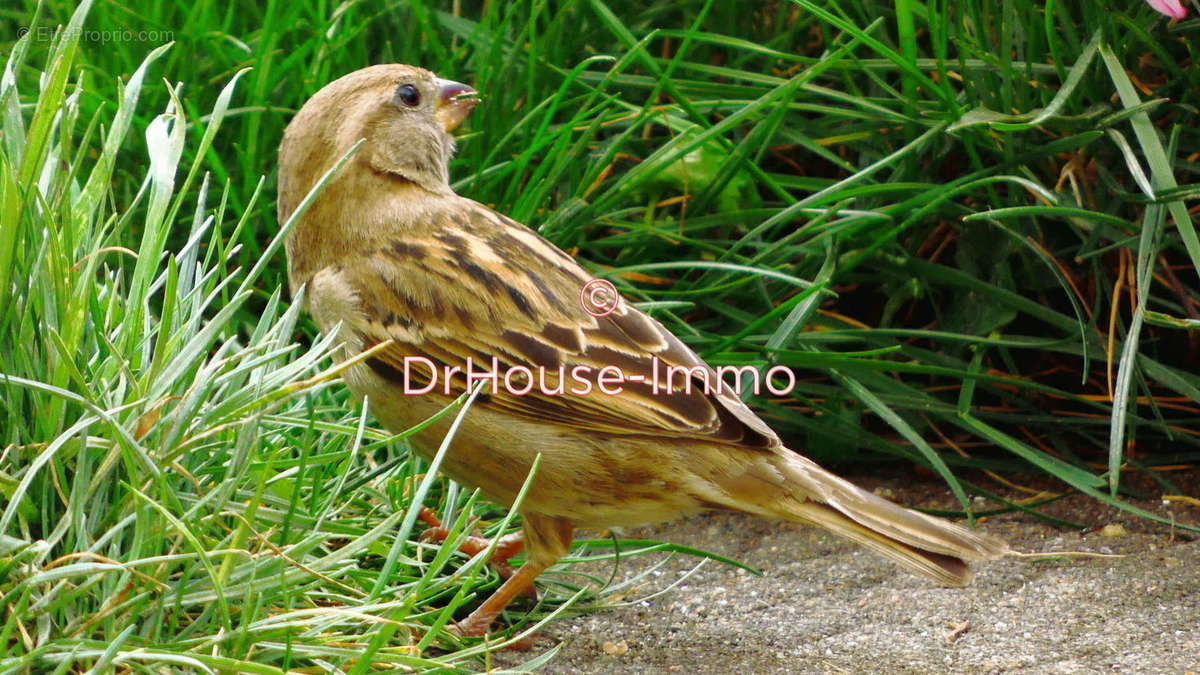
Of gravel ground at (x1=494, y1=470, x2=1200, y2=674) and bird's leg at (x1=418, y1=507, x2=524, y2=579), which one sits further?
bird's leg at (x1=418, y1=507, x2=524, y2=579)

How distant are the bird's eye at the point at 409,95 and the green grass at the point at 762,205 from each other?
37 centimetres

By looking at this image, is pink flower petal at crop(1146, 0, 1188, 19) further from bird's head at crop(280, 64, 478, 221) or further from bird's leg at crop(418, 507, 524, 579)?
bird's leg at crop(418, 507, 524, 579)

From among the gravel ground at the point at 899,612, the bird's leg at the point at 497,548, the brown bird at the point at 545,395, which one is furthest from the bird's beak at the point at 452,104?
the gravel ground at the point at 899,612

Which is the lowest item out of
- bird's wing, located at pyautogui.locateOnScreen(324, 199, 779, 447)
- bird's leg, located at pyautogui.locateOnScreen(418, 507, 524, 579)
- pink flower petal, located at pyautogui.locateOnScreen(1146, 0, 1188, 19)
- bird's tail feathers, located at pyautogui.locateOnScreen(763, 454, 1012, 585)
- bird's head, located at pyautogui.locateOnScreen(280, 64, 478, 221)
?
bird's leg, located at pyautogui.locateOnScreen(418, 507, 524, 579)

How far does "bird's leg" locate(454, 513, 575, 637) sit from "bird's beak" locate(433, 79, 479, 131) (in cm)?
111

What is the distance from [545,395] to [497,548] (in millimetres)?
492

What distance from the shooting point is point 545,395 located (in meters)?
2.99

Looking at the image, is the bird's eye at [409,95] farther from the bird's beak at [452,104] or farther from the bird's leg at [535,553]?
the bird's leg at [535,553]

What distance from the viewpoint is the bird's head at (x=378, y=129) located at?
330 centimetres

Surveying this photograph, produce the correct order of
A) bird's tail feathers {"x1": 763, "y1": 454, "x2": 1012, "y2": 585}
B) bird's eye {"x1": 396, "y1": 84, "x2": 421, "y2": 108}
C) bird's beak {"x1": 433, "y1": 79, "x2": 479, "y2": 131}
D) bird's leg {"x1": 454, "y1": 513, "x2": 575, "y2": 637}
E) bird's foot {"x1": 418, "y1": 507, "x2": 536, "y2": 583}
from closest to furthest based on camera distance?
1. bird's tail feathers {"x1": 763, "y1": 454, "x2": 1012, "y2": 585}
2. bird's leg {"x1": 454, "y1": 513, "x2": 575, "y2": 637}
3. bird's foot {"x1": 418, "y1": 507, "x2": 536, "y2": 583}
4. bird's eye {"x1": 396, "y1": 84, "x2": 421, "y2": 108}
5. bird's beak {"x1": 433, "y1": 79, "x2": 479, "y2": 131}

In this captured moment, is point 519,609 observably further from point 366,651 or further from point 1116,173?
point 1116,173

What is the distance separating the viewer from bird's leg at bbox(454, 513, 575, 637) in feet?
10.1

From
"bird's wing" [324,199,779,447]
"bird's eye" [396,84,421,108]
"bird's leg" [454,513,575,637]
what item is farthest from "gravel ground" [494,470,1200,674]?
"bird's eye" [396,84,421,108]

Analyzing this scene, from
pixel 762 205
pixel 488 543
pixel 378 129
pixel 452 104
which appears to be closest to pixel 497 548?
pixel 488 543
